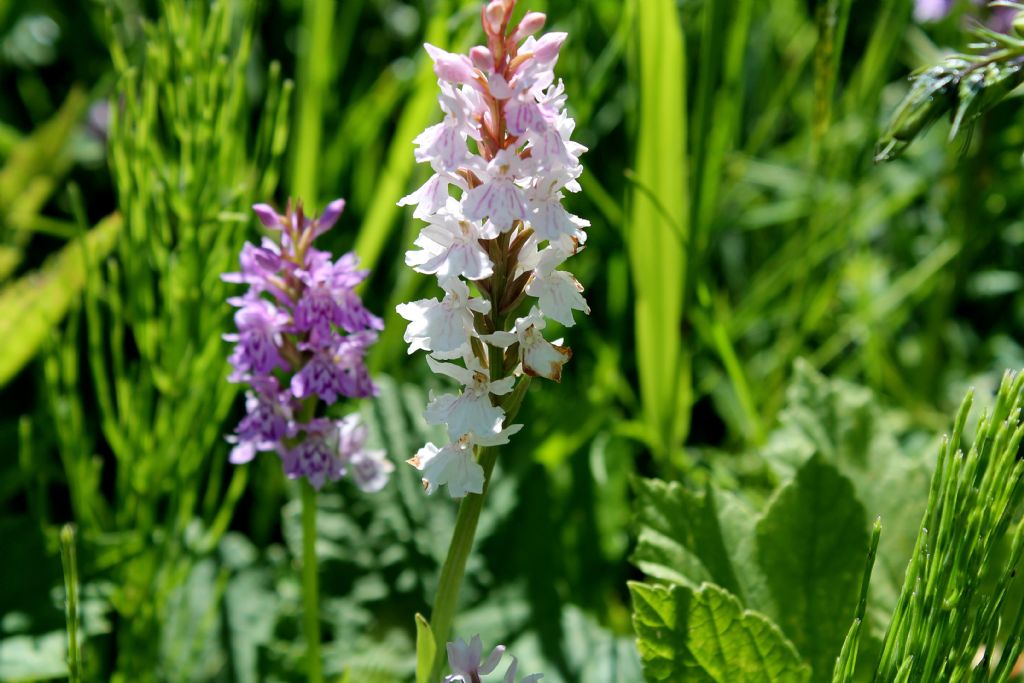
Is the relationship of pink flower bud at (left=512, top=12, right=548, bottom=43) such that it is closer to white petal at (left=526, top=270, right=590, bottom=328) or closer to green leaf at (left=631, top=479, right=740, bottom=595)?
white petal at (left=526, top=270, right=590, bottom=328)

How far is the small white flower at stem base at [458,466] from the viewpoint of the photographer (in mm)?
1102

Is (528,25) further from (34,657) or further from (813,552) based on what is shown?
(34,657)

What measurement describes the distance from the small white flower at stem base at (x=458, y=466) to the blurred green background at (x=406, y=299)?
482mm

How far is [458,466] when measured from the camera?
1.12 m

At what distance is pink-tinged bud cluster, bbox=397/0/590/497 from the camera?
1043 millimetres

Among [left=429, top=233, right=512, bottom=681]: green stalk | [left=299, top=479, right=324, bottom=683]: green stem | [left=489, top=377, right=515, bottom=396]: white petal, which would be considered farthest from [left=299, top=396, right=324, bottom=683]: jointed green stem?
[left=489, top=377, right=515, bottom=396]: white petal

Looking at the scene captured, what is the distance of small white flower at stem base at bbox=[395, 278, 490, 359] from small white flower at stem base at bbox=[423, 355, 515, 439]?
1.4 inches

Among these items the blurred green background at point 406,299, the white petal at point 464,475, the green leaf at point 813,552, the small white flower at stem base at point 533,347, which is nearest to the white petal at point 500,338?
the small white flower at stem base at point 533,347

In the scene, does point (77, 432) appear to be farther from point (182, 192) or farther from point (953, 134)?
point (953, 134)

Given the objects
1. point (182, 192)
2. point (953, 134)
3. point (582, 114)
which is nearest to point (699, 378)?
point (582, 114)

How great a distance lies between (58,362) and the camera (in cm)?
189

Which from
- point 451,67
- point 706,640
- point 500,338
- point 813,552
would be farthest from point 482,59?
point 813,552

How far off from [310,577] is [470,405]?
54cm

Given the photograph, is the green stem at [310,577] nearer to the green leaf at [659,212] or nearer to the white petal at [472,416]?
the white petal at [472,416]
